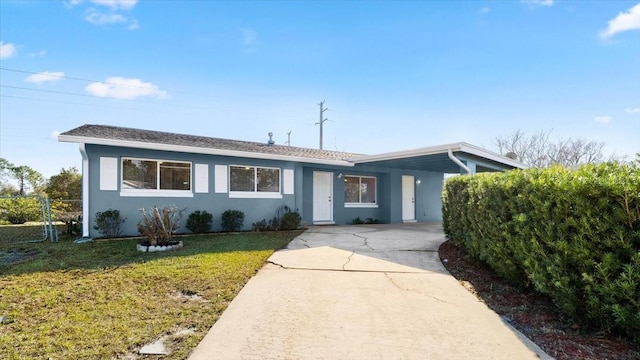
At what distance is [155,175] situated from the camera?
9742mm

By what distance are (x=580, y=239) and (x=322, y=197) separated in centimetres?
1080

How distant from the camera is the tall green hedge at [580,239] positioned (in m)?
2.64

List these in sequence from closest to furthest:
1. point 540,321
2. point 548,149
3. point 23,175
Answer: point 540,321, point 23,175, point 548,149

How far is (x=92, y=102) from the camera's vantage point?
57.1ft

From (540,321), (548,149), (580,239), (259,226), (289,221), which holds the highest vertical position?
(548,149)

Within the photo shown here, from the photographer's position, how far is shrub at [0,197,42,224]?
1395 cm

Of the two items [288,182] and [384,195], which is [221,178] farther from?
[384,195]

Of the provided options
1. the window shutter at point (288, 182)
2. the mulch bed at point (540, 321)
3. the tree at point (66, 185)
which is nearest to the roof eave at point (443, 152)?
the window shutter at point (288, 182)

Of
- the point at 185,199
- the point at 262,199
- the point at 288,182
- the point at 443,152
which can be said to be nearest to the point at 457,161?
the point at 443,152

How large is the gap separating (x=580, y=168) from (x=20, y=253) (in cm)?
993

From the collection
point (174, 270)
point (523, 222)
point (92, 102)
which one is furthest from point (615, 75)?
point (92, 102)

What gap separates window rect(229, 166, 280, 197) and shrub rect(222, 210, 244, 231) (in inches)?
31.4

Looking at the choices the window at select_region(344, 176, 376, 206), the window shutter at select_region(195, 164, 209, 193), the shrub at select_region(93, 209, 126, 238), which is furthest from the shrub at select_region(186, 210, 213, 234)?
the window at select_region(344, 176, 376, 206)

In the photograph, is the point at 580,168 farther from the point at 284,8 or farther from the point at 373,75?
the point at 373,75
